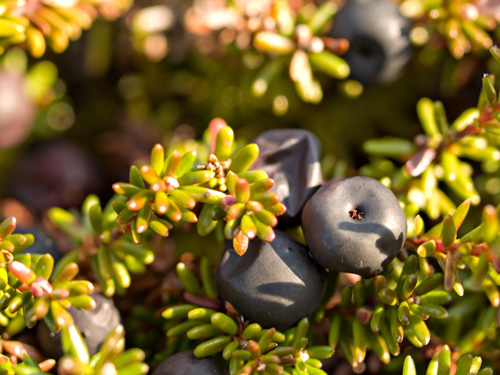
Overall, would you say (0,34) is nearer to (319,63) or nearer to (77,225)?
(77,225)

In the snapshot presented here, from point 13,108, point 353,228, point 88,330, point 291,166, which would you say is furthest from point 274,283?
point 13,108

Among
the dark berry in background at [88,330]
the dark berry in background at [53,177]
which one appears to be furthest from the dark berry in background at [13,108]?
the dark berry in background at [88,330]

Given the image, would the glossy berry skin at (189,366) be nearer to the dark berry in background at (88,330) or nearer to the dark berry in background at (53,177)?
the dark berry in background at (88,330)

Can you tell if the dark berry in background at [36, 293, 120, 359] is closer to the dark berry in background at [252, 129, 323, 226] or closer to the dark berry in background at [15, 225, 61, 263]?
the dark berry in background at [15, 225, 61, 263]

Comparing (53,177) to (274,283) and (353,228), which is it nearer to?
(274,283)

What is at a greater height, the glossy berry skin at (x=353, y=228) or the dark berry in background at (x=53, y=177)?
the glossy berry skin at (x=353, y=228)

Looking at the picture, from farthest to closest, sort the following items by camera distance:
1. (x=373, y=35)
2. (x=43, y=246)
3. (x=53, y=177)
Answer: (x=53, y=177) → (x=373, y=35) → (x=43, y=246)
